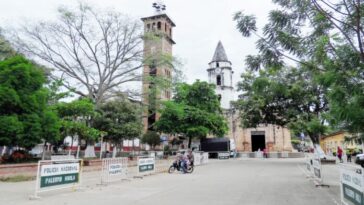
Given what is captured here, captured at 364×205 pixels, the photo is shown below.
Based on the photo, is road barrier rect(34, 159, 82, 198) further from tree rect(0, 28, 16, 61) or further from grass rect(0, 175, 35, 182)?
tree rect(0, 28, 16, 61)

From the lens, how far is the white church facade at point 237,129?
2068 inches

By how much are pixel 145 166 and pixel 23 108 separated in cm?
646

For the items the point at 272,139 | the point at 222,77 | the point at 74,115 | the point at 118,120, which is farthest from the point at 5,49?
the point at 272,139

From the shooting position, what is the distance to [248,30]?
8.01 meters

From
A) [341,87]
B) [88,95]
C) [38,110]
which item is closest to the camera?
[341,87]

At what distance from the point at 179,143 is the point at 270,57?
3474 centimetres

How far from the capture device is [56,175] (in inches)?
357

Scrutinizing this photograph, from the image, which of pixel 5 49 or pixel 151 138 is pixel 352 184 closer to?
pixel 5 49

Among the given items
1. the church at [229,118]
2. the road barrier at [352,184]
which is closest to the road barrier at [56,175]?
the road barrier at [352,184]

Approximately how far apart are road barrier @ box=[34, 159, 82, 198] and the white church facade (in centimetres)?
3942

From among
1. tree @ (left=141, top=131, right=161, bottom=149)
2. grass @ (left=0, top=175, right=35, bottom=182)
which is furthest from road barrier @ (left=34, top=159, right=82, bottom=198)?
tree @ (left=141, top=131, right=161, bottom=149)

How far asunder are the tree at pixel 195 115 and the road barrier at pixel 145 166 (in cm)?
1607

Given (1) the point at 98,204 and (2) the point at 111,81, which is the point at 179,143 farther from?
(1) the point at 98,204

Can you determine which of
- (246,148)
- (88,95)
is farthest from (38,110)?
(246,148)
